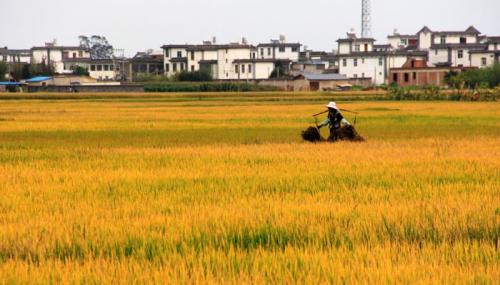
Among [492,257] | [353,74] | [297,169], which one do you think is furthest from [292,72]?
[492,257]

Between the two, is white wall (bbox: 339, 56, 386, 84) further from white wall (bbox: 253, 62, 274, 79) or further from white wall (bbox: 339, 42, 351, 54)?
white wall (bbox: 339, 42, 351, 54)

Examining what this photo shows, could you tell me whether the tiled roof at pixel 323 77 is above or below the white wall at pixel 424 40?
below

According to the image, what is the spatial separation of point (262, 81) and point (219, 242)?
84936mm

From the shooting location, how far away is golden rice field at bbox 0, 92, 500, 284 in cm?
547

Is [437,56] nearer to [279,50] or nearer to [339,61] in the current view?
[339,61]

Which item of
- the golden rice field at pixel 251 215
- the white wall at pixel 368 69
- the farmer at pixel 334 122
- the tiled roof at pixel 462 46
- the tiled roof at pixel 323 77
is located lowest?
the golden rice field at pixel 251 215

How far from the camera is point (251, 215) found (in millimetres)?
7531

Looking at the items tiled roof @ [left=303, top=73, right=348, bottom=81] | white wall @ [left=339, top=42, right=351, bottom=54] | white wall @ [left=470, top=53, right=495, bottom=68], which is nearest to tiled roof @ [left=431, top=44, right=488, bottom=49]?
white wall @ [left=470, top=53, right=495, bottom=68]

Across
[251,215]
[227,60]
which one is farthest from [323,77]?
[251,215]

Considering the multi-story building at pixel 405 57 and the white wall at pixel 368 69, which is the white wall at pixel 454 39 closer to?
the multi-story building at pixel 405 57

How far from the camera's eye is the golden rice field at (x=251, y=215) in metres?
5.47

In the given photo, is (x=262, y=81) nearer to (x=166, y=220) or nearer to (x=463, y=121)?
(x=463, y=121)

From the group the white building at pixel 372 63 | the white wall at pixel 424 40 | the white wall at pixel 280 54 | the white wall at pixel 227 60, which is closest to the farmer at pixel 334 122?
the white building at pixel 372 63

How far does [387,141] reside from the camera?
1886 cm
